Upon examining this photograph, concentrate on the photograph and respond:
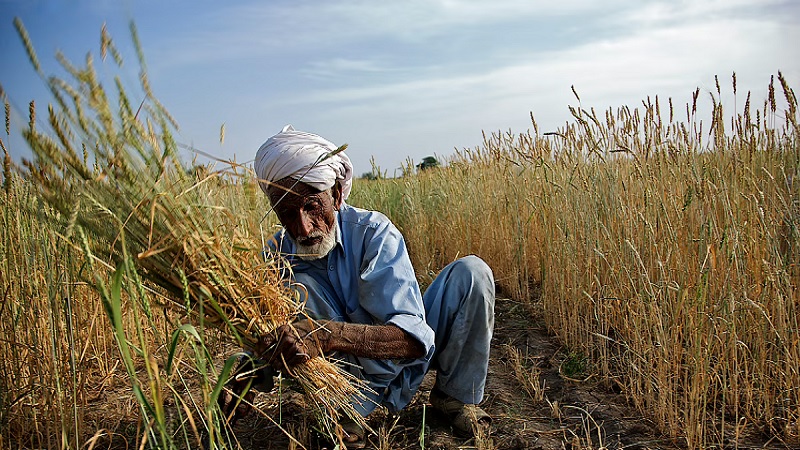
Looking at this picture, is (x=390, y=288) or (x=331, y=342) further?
(x=390, y=288)

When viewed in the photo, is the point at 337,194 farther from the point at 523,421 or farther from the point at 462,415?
the point at 523,421

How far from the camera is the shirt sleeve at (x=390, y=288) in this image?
2.08 metres

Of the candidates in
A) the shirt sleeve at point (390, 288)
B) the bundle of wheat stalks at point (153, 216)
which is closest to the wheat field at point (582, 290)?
the bundle of wheat stalks at point (153, 216)

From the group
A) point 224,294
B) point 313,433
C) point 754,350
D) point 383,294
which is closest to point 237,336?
point 224,294

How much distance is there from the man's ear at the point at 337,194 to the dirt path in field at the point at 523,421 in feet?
2.47

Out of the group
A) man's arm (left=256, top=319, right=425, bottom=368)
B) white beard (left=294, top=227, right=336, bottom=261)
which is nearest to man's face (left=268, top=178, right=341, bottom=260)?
white beard (left=294, top=227, right=336, bottom=261)

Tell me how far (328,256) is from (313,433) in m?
0.66

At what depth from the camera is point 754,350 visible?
8.01 feet

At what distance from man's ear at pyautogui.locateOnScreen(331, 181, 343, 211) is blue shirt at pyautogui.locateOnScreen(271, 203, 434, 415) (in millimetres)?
42

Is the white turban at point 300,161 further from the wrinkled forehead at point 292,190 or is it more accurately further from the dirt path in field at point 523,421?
the dirt path in field at point 523,421

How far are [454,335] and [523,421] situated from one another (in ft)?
1.58

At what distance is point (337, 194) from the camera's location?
2332 mm

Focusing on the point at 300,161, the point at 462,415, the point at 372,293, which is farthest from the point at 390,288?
the point at 462,415

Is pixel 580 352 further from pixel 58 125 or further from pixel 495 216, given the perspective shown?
pixel 58 125
